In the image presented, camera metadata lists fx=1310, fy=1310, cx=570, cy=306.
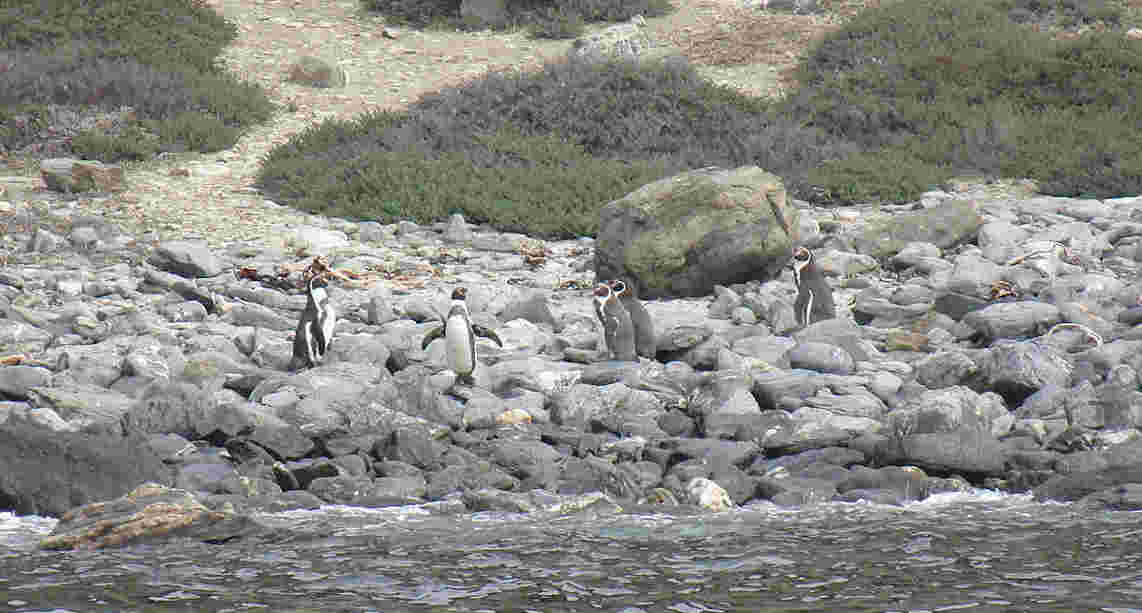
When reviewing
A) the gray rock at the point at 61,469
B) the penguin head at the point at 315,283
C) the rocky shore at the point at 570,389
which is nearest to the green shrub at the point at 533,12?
the rocky shore at the point at 570,389

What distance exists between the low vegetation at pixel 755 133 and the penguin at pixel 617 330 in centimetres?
587

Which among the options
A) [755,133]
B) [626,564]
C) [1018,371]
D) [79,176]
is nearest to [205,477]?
[626,564]

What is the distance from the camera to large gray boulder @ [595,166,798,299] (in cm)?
1288

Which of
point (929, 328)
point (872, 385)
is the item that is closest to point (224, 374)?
point (872, 385)

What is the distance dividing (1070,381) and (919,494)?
95.8 inches

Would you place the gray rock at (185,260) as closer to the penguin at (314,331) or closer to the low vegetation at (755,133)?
the low vegetation at (755,133)

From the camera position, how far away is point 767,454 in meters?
8.02

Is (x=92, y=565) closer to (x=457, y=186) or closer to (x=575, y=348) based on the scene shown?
(x=575, y=348)

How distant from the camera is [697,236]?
12.9 metres

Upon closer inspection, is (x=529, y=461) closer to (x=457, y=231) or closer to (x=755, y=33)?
(x=457, y=231)

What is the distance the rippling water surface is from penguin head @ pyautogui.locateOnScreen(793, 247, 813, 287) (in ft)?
15.9

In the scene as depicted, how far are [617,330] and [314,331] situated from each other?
2390 millimetres

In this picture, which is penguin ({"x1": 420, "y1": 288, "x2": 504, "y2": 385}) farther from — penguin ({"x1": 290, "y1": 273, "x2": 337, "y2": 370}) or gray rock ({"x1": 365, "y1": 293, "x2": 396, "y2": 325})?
gray rock ({"x1": 365, "y1": 293, "x2": 396, "y2": 325})

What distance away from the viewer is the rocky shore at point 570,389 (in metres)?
7.27
